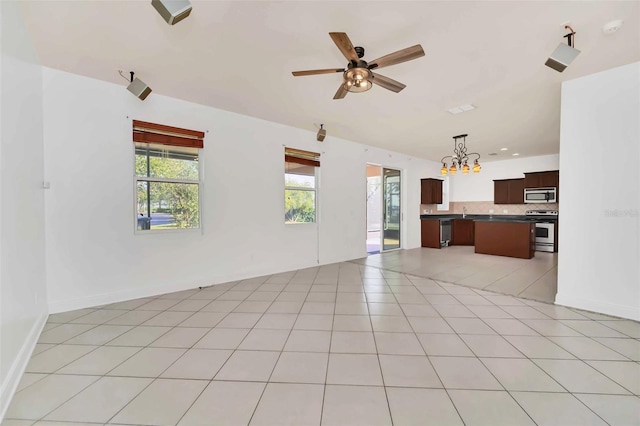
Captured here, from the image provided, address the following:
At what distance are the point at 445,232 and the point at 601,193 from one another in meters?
5.15

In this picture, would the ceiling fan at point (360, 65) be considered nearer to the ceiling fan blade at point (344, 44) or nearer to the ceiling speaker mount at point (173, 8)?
the ceiling fan blade at point (344, 44)

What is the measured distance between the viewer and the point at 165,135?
143 inches

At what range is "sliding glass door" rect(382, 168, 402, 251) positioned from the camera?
23.9 ft

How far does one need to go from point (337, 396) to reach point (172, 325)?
6.18ft

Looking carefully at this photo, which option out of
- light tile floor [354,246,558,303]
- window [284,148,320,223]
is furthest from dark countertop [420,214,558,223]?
window [284,148,320,223]

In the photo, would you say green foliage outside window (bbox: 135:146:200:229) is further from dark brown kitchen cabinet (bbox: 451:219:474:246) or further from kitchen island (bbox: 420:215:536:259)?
dark brown kitchen cabinet (bbox: 451:219:474:246)

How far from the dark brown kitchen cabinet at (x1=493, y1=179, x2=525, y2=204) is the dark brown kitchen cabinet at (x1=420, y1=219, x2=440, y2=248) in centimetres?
231

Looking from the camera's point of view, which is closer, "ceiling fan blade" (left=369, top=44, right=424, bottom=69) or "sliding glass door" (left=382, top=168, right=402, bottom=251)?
"ceiling fan blade" (left=369, top=44, right=424, bottom=69)

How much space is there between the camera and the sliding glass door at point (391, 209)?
7.29 meters

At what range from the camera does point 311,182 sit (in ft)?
17.6

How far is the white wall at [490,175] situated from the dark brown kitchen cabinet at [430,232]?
6.75 feet

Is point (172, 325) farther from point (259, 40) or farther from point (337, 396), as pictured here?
point (259, 40)

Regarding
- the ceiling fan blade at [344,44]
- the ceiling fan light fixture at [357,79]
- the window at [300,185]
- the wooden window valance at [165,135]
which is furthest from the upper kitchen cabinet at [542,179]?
the wooden window valance at [165,135]

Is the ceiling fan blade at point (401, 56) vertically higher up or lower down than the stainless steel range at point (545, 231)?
higher up
